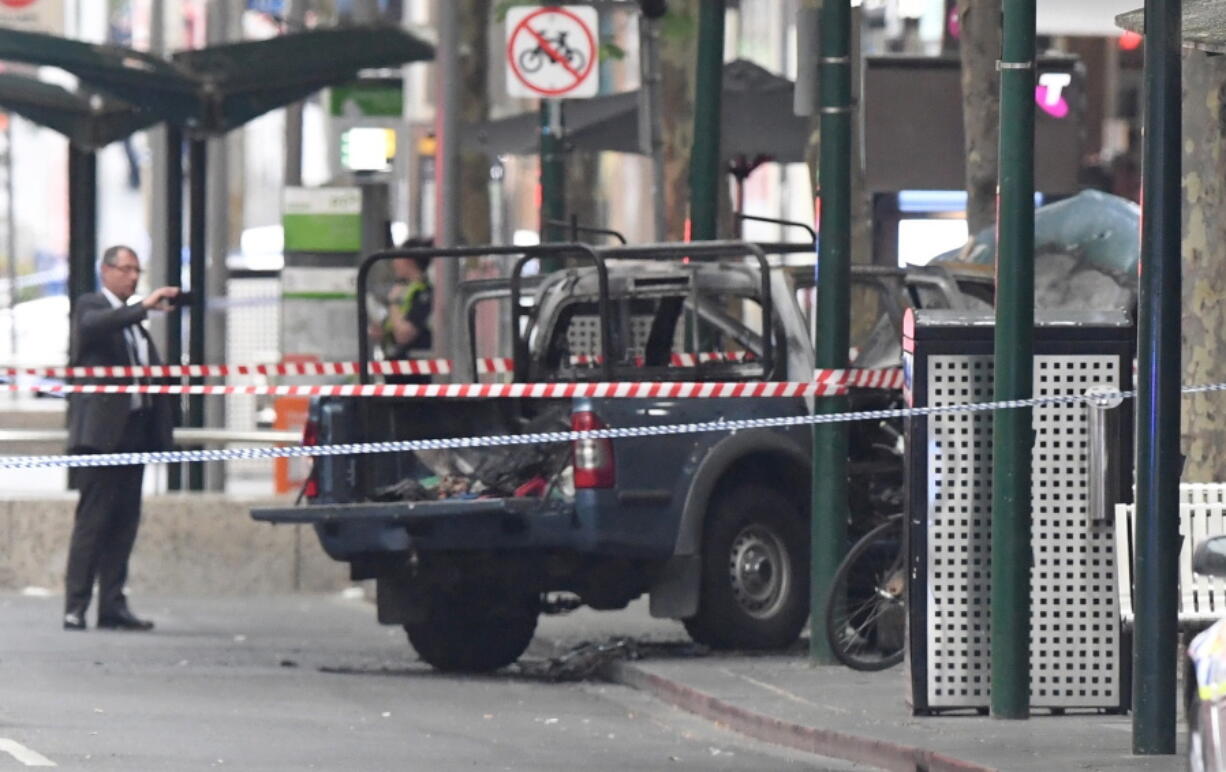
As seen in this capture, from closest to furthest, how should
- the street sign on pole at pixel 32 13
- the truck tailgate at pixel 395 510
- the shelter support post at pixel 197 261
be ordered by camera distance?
the truck tailgate at pixel 395 510, the shelter support post at pixel 197 261, the street sign on pole at pixel 32 13

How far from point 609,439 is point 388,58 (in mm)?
7354

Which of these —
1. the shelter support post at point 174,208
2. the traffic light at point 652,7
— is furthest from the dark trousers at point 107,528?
the traffic light at point 652,7

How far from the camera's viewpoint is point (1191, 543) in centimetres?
1114

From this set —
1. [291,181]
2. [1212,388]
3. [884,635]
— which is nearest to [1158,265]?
[1212,388]

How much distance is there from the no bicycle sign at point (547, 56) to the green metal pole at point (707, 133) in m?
2.32

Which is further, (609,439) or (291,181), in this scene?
(291,181)

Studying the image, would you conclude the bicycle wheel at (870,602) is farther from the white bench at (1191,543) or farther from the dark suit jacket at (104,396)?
the dark suit jacket at (104,396)

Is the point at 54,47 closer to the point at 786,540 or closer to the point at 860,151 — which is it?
the point at 860,151

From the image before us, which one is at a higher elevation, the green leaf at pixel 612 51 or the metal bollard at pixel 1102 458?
the green leaf at pixel 612 51

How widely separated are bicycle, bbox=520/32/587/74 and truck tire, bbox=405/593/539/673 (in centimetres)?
521

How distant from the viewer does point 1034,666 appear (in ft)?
38.7

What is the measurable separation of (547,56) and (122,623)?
4.70 metres

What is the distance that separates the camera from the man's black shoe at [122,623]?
16328 millimetres

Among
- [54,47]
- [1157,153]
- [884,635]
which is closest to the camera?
[1157,153]
